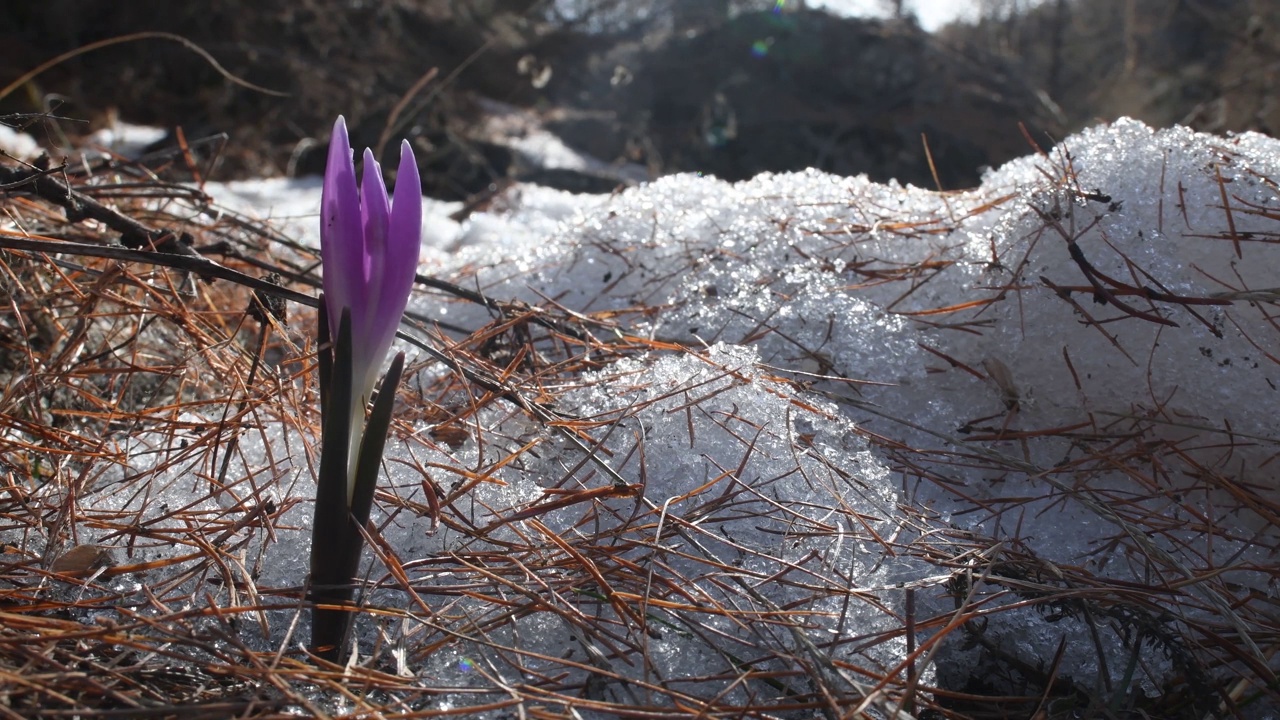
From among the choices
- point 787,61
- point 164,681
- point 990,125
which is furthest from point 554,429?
point 787,61

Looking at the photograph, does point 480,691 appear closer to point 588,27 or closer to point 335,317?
point 335,317

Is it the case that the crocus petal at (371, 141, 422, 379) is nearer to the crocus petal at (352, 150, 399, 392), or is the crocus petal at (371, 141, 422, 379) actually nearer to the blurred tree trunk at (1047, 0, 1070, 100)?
the crocus petal at (352, 150, 399, 392)

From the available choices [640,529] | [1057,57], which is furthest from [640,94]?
[640,529]

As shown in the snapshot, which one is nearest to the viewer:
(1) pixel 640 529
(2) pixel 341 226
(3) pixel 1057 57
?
(2) pixel 341 226

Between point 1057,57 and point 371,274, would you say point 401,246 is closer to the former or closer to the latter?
point 371,274

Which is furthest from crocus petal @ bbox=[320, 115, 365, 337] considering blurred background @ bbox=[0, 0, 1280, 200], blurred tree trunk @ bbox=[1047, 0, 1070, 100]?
blurred tree trunk @ bbox=[1047, 0, 1070, 100]
